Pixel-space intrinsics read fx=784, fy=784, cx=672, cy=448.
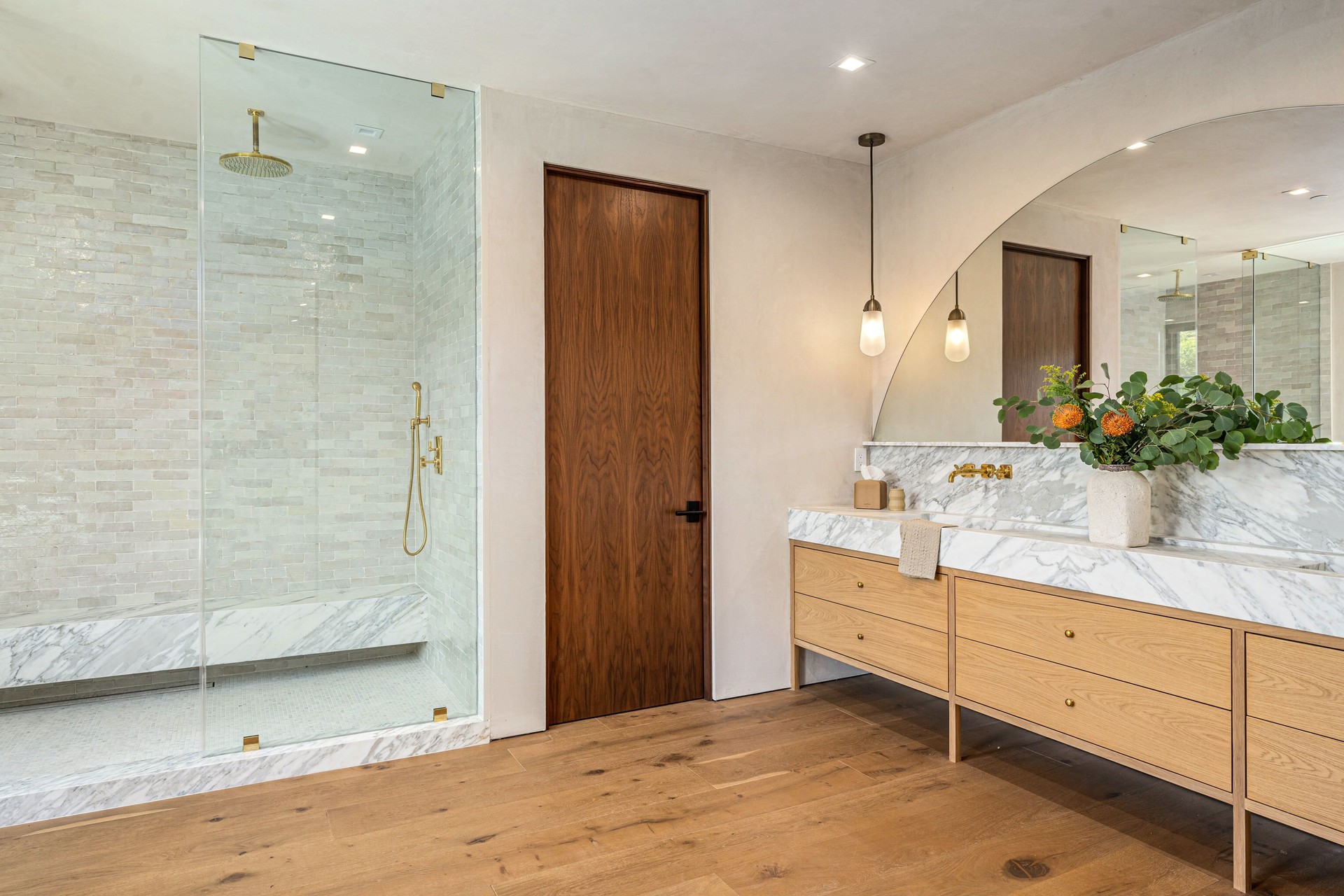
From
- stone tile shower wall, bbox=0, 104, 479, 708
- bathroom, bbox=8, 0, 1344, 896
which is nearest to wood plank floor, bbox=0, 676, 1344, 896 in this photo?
bathroom, bbox=8, 0, 1344, 896

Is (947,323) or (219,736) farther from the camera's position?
(947,323)

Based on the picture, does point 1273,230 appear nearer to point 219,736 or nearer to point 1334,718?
point 1334,718

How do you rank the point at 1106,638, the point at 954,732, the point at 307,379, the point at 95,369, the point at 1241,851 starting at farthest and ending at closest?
the point at 95,369
the point at 954,732
the point at 307,379
the point at 1106,638
the point at 1241,851

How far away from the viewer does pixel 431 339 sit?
10.3 feet

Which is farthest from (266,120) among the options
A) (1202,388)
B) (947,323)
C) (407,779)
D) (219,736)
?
(1202,388)

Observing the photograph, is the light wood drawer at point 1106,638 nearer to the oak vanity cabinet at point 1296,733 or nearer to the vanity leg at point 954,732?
the oak vanity cabinet at point 1296,733

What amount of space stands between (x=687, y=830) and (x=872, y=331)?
7.77 feet

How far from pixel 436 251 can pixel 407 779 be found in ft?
6.56

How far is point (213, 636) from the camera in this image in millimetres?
2752

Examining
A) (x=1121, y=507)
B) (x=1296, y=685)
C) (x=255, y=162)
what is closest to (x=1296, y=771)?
(x=1296, y=685)

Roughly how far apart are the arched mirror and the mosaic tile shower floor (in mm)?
2606

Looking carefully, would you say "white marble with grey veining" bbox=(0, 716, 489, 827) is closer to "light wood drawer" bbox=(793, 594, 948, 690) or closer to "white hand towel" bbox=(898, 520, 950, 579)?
"light wood drawer" bbox=(793, 594, 948, 690)

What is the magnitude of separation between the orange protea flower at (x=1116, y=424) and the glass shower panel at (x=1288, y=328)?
0.44 m

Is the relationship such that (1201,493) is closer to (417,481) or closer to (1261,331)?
(1261,331)
